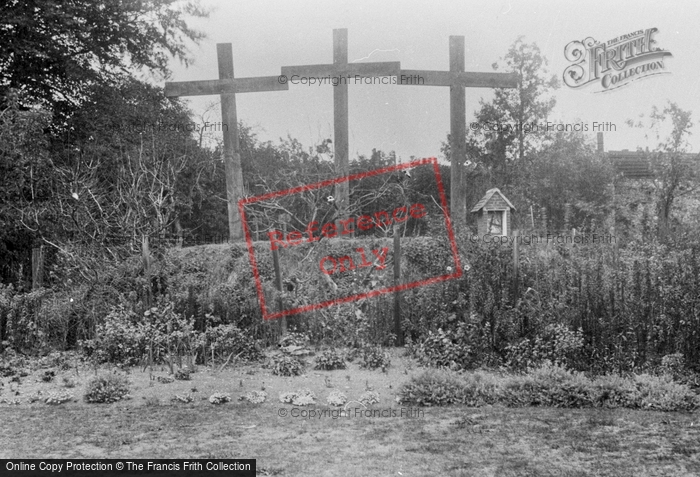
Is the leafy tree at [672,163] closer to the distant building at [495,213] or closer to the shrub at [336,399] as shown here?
the distant building at [495,213]

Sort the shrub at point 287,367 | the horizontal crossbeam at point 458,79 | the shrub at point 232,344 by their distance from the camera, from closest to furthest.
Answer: the shrub at point 287,367, the shrub at point 232,344, the horizontal crossbeam at point 458,79

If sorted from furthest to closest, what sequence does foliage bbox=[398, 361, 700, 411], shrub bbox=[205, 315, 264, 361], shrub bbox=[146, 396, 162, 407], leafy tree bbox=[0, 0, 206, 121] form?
1. leafy tree bbox=[0, 0, 206, 121]
2. shrub bbox=[205, 315, 264, 361]
3. shrub bbox=[146, 396, 162, 407]
4. foliage bbox=[398, 361, 700, 411]

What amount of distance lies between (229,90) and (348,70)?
6.77 feet

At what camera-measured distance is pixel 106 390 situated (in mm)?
6855

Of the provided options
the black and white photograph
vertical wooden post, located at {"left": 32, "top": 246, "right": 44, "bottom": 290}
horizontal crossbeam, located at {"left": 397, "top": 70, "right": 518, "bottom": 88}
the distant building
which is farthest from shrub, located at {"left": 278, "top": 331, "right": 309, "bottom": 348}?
the distant building

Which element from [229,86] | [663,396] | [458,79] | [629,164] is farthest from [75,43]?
[629,164]

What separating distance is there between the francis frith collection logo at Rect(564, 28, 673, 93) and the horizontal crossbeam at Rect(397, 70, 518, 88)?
42.8 inches

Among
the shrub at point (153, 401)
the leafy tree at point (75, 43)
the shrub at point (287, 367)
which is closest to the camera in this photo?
the shrub at point (153, 401)

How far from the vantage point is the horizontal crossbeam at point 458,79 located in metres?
10.2

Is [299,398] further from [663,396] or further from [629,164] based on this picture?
[629,164]

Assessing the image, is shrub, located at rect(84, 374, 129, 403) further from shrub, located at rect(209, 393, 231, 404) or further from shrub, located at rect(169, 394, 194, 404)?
shrub, located at rect(209, 393, 231, 404)

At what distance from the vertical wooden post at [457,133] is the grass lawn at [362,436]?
4.31m

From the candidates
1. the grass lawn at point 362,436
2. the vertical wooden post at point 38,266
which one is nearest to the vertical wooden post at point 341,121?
the grass lawn at point 362,436

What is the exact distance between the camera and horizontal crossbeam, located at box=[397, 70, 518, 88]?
10.2 m
